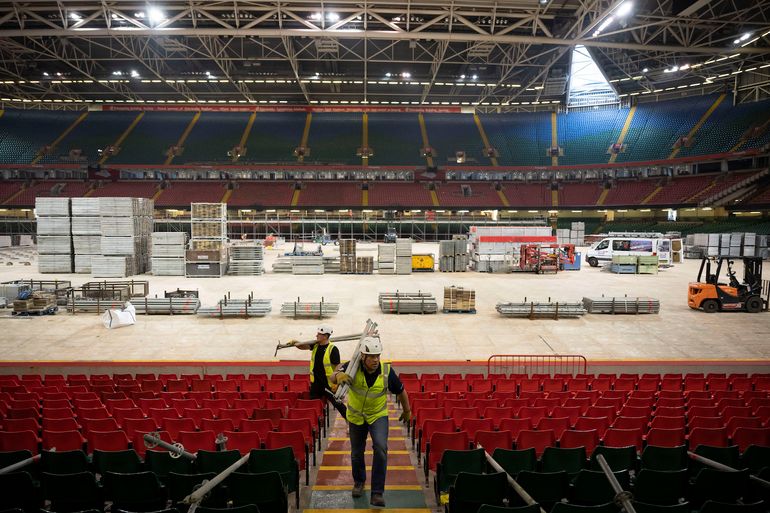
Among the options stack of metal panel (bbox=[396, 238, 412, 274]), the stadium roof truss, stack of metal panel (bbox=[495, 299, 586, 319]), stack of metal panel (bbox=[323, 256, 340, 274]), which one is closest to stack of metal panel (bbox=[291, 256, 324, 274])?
stack of metal panel (bbox=[323, 256, 340, 274])

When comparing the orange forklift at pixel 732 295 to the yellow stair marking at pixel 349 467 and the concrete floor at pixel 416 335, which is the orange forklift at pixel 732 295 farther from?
the yellow stair marking at pixel 349 467

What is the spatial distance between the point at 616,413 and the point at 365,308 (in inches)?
507

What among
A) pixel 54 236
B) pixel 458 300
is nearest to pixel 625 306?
pixel 458 300

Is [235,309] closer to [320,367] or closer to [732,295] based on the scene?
[320,367]

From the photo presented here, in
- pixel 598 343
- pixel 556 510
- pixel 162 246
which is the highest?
pixel 162 246

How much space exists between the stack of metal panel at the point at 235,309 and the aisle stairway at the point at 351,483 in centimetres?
1067

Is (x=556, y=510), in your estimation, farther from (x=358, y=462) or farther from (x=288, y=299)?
(x=288, y=299)

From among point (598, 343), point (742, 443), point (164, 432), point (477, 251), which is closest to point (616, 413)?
point (742, 443)

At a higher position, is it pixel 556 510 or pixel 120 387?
pixel 556 510

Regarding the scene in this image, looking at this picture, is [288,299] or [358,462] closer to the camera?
[358,462]

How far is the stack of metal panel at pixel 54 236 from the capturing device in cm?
2717

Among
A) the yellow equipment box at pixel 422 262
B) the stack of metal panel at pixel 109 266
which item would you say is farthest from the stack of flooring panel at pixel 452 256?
the stack of metal panel at pixel 109 266

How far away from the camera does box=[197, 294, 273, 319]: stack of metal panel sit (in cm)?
1700

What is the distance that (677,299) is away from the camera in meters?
21.4
